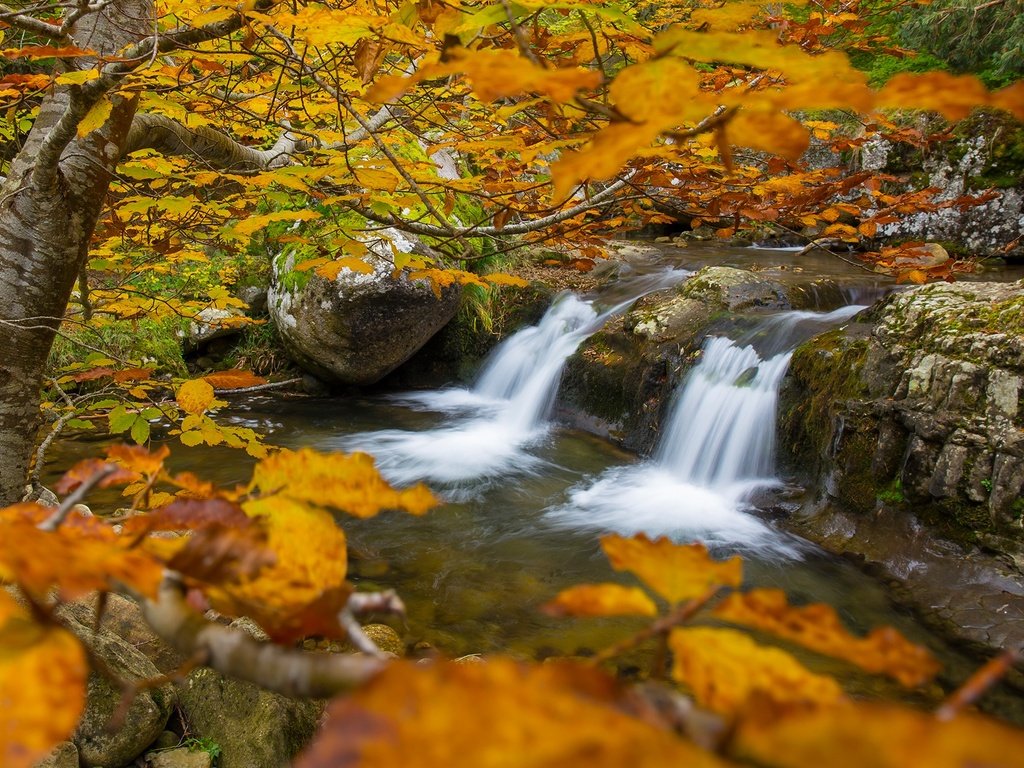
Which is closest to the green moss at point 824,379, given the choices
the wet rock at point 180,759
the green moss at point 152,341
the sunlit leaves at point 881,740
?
the wet rock at point 180,759

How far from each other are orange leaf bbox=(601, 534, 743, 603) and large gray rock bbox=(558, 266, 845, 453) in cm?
603

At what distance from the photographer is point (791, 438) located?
5355mm

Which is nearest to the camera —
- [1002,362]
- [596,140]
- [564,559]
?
[596,140]

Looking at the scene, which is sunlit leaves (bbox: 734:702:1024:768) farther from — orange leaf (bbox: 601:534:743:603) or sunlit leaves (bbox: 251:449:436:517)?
sunlit leaves (bbox: 251:449:436:517)

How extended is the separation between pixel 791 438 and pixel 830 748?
5576 millimetres

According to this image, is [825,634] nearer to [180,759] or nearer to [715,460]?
[180,759]

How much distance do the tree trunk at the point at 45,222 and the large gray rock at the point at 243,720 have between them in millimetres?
1058

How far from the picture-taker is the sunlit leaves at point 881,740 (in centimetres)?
27

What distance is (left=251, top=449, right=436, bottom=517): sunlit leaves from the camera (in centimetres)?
67

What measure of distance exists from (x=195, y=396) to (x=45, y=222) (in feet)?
2.36

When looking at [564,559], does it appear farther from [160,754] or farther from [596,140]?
[596,140]

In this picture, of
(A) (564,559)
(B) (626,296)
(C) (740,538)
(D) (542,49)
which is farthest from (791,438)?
(D) (542,49)

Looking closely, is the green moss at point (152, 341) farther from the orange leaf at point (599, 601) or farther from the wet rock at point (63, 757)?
the orange leaf at point (599, 601)

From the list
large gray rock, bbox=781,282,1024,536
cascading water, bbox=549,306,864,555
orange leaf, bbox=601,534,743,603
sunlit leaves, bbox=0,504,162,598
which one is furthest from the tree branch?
large gray rock, bbox=781,282,1024,536
